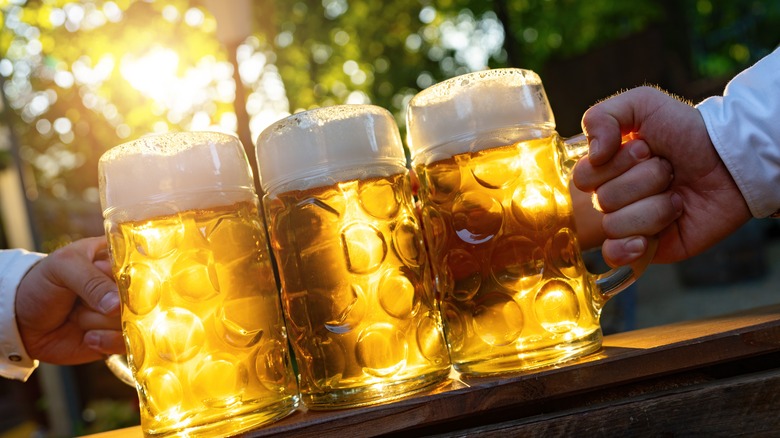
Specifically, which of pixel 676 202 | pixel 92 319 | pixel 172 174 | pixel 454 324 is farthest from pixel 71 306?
pixel 676 202

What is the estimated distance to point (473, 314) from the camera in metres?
1.02

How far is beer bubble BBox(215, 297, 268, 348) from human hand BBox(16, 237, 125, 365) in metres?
0.38

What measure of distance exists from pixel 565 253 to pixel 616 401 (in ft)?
0.74

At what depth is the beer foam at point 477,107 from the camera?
1.03 m

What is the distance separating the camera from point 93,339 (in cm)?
145

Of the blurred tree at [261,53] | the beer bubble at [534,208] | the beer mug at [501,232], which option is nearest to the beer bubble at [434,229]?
the beer mug at [501,232]

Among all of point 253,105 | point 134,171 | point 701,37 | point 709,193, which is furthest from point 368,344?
point 701,37

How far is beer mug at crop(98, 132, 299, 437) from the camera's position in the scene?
38.4 inches

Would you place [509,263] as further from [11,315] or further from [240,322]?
[11,315]

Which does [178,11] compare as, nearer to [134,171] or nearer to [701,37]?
[134,171]

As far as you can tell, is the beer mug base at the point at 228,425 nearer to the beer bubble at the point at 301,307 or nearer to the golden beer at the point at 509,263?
the beer bubble at the point at 301,307

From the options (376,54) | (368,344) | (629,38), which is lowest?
(368,344)

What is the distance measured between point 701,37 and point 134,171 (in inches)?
540

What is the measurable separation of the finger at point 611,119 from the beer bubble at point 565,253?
149mm
